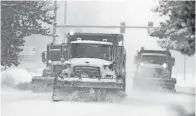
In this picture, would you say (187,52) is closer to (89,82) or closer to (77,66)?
(89,82)

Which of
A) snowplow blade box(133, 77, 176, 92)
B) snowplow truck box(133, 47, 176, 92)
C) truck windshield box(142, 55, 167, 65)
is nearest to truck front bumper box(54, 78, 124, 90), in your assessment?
snowplow blade box(133, 77, 176, 92)

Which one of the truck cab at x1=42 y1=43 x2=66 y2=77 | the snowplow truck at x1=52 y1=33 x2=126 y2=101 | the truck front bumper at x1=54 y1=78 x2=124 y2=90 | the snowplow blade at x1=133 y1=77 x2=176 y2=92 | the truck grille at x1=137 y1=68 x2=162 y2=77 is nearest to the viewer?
the truck front bumper at x1=54 y1=78 x2=124 y2=90

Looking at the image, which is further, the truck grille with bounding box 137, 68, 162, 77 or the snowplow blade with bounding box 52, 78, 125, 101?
the truck grille with bounding box 137, 68, 162, 77

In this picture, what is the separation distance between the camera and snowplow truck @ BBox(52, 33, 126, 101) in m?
16.9

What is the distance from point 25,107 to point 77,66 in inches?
163

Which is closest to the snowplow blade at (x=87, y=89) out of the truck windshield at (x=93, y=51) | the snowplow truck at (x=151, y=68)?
the truck windshield at (x=93, y=51)

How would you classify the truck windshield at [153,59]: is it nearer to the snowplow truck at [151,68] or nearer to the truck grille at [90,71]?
the snowplow truck at [151,68]

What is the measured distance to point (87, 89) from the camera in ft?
56.1

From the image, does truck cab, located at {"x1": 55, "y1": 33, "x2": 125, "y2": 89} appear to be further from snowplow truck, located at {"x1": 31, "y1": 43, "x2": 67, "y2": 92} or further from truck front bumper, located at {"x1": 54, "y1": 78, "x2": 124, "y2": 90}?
snowplow truck, located at {"x1": 31, "y1": 43, "x2": 67, "y2": 92}

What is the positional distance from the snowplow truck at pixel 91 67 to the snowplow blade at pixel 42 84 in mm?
2127

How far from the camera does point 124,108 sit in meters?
15.0

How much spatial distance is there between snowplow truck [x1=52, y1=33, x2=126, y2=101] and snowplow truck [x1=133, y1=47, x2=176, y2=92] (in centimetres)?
544

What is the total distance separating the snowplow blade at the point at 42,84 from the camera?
67.7 ft

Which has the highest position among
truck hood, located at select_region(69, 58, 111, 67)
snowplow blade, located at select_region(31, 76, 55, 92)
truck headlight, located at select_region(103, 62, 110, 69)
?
truck hood, located at select_region(69, 58, 111, 67)
